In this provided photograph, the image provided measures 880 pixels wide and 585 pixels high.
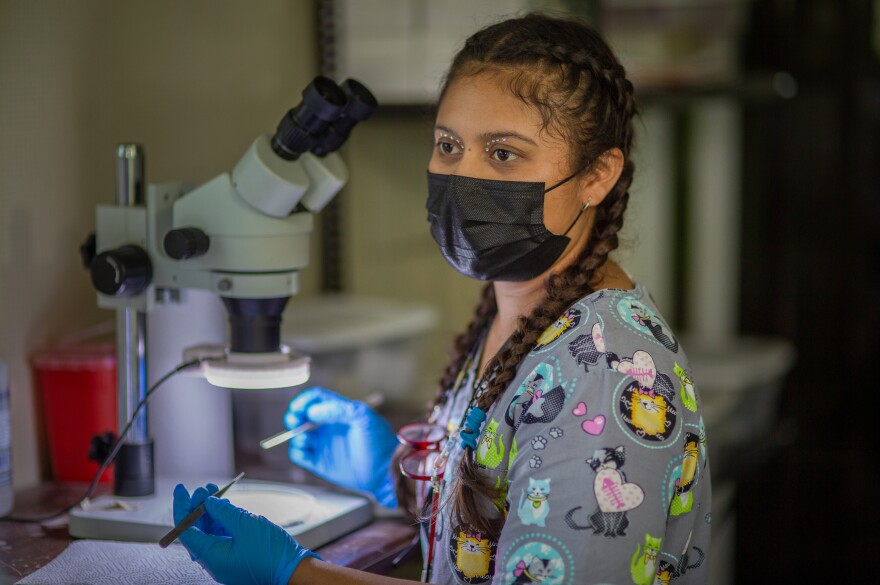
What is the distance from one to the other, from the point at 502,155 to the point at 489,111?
55mm

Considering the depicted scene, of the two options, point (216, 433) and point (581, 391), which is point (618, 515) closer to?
point (581, 391)

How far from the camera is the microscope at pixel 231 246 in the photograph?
1.25 meters

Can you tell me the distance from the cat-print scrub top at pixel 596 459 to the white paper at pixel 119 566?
32cm

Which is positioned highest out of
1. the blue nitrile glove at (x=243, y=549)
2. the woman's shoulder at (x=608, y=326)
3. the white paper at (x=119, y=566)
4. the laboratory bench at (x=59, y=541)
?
the woman's shoulder at (x=608, y=326)

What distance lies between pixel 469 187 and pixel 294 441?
534mm

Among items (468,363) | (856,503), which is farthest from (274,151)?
(856,503)

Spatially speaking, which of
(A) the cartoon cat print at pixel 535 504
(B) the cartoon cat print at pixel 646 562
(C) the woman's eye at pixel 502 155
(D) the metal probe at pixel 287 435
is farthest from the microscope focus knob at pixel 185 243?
(B) the cartoon cat print at pixel 646 562

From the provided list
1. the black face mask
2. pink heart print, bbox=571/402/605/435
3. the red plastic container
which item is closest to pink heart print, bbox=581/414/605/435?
pink heart print, bbox=571/402/605/435

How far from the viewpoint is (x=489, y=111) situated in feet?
3.83

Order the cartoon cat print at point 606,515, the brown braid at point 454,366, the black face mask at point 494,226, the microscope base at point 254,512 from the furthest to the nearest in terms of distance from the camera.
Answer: the brown braid at point 454,366 → the microscope base at point 254,512 → the black face mask at point 494,226 → the cartoon cat print at point 606,515

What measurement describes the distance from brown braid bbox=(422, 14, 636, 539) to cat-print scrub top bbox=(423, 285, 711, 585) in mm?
26

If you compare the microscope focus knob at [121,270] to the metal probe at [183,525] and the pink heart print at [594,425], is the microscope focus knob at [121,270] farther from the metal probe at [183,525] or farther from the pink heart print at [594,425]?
the pink heart print at [594,425]

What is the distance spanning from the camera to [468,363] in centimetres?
137

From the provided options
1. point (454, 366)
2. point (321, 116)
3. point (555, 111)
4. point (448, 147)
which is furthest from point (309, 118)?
point (454, 366)
